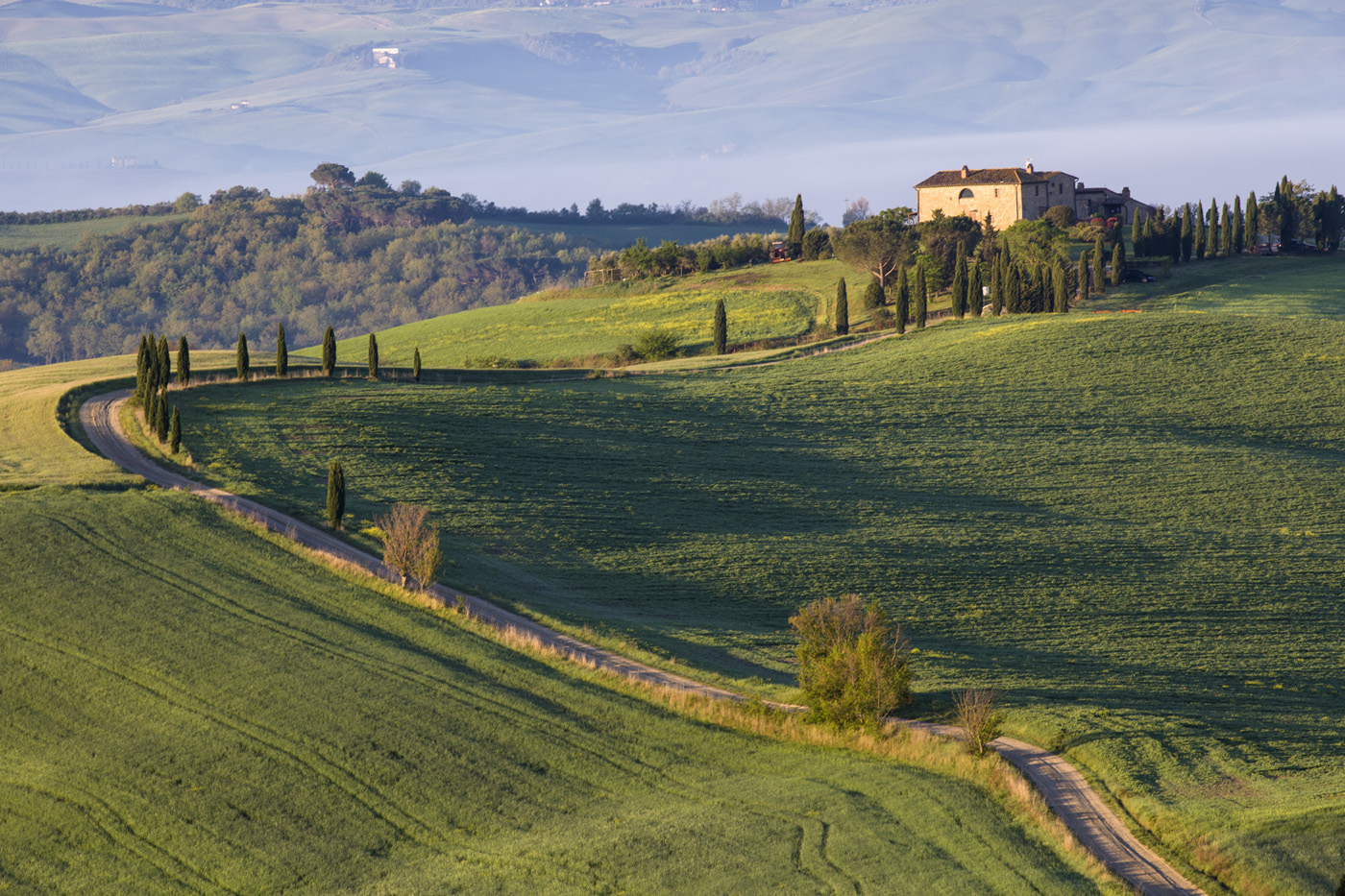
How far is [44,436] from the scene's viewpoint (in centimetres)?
5847

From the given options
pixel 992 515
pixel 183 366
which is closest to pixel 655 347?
pixel 183 366

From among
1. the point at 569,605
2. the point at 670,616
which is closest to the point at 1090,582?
the point at 670,616

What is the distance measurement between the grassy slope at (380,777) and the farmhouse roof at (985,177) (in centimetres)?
11089

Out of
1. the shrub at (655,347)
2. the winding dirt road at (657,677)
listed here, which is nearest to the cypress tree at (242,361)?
the winding dirt road at (657,677)

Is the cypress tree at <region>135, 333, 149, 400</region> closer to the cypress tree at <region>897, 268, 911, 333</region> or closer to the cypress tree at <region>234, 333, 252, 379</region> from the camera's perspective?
the cypress tree at <region>234, 333, 252, 379</region>

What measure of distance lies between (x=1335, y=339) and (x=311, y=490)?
69274 millimetres

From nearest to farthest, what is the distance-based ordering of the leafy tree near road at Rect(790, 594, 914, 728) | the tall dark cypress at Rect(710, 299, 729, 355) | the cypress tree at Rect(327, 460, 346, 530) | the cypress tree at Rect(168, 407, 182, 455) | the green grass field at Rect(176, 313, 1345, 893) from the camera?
the leafy tree near road at Rect(790, 594, 914, 728) < the green grass field at Rect(176, 313, 1345, 893) < the cypress tree at Rect(327, 460, 346, 530) < the cypress tree at Rect(168, 407, 182, 455) < the tall dark cypress at Rect(710, 299, 729, 355)

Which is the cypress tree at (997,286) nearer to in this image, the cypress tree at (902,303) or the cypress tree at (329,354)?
the cypress tree at (902,303)

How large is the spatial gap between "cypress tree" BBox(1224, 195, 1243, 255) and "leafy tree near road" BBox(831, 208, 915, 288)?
1371 inches

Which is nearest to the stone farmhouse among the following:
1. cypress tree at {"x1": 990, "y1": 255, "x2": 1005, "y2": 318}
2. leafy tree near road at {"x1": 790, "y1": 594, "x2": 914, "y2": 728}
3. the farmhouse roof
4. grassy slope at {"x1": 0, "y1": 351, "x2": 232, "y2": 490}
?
the farmhouse roof

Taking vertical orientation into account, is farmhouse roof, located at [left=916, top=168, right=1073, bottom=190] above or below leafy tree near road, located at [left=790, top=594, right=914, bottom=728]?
above

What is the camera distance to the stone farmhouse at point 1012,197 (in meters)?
134

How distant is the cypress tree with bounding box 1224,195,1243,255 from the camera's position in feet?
412

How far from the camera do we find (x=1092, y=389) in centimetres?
7538
